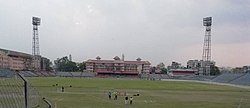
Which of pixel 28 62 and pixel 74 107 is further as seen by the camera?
pixel 28 62

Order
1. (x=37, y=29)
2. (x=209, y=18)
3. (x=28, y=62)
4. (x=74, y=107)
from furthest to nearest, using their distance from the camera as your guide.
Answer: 1. (x=28, y=62)
2. (x=37, y=29)
3. (x=209, y=18)
4. (x=74, y=107)

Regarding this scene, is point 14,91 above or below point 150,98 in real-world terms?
above

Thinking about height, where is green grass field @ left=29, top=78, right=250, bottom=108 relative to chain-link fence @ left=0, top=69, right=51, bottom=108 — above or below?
below

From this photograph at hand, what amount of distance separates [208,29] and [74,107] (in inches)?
4594

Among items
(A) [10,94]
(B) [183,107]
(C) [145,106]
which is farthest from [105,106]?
(A) [10,94]

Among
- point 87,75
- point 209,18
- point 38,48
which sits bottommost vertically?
point 87,75

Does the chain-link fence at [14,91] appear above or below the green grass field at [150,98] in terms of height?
above

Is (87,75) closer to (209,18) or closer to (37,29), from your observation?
(37,29)

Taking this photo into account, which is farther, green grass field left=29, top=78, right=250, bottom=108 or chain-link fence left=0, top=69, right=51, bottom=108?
green grass field left=29, top=78, right=250, bottom=108

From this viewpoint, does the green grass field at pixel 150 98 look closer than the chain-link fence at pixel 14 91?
No

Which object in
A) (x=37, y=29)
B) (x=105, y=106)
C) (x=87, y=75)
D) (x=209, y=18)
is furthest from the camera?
(x=87, y=75)

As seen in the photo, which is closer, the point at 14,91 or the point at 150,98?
the point at 14,91

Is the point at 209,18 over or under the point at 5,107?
over

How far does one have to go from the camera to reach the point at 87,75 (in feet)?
586
